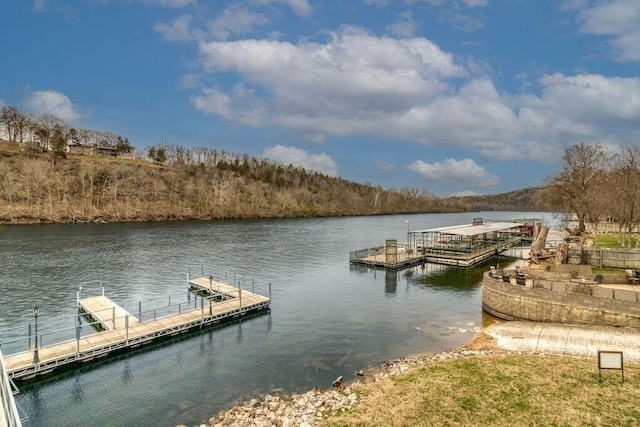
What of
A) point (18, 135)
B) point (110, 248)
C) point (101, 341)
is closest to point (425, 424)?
point (101, 341)

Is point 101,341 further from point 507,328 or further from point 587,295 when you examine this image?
point 587,295

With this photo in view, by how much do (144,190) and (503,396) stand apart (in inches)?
5137

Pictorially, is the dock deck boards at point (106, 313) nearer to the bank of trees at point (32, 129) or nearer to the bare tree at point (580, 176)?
the bare tree at point (580, 176)

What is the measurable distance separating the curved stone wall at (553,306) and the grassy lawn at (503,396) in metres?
7.55

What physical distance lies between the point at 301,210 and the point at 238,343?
418 feet

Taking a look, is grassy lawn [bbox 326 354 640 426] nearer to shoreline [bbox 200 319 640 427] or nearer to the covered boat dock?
shoreline [bbox 200 319 640 427]

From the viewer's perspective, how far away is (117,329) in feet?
73.6

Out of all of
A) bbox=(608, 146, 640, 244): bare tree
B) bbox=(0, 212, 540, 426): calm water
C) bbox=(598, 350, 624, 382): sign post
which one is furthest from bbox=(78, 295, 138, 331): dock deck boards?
bbox=(608, 146, 640, 244): bare tree

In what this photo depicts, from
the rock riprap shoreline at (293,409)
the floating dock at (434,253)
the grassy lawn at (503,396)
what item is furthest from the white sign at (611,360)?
the floating dock at (434,253)

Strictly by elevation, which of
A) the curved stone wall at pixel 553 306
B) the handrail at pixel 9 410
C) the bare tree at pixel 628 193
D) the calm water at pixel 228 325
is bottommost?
the calm water at pixel 228 325

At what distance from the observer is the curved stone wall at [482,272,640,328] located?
73.2 feet

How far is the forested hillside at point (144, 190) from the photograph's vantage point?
101800mm

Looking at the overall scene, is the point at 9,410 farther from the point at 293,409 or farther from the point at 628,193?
the point at 628,193

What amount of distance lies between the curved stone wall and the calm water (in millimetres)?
2275
